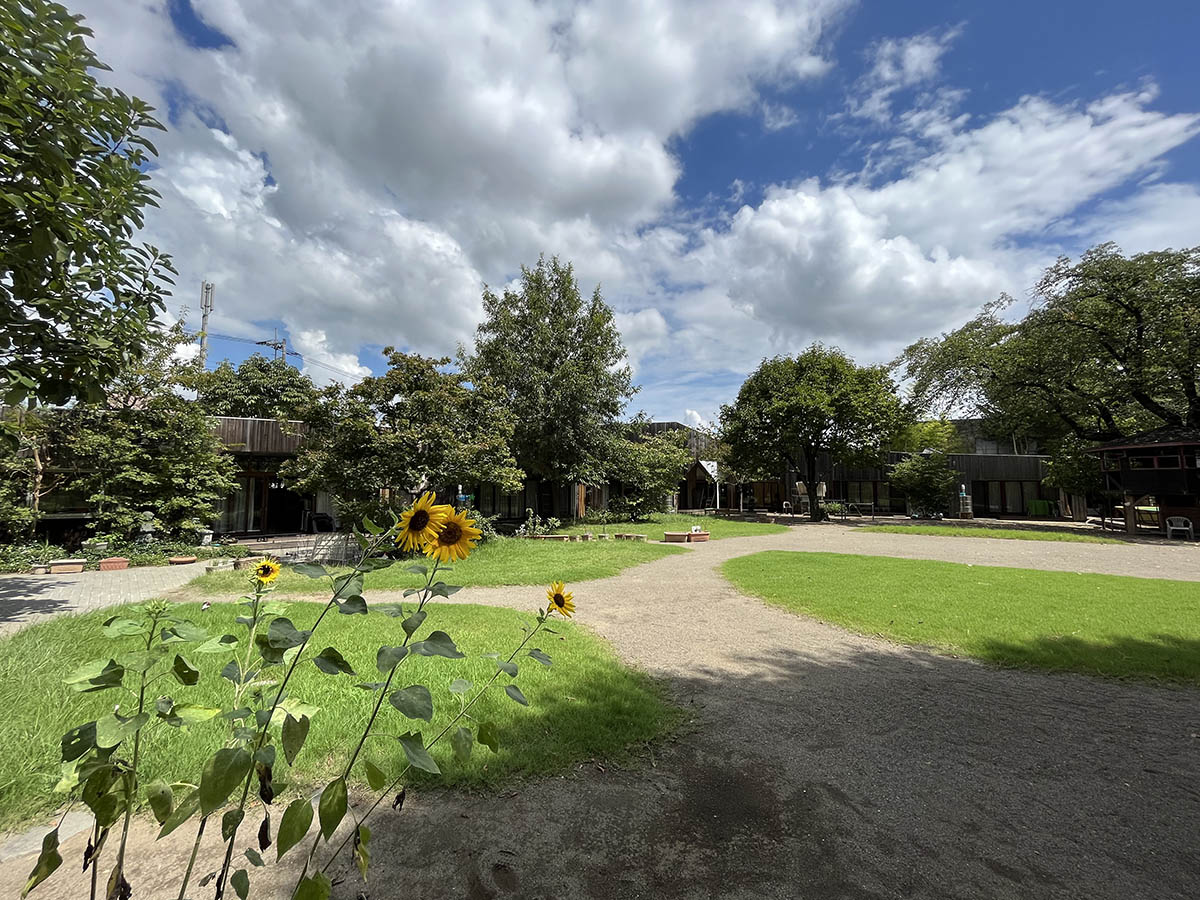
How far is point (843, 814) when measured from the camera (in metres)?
2.71

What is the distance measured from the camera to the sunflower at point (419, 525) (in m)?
1.54

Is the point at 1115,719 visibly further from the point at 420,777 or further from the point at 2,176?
the point at 2,176

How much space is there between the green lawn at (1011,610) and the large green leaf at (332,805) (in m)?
6.06

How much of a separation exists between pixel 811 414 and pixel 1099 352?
10121 millimetres

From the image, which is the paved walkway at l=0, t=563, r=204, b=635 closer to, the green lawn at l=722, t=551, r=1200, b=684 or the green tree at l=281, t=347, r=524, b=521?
the green tree at l=281, t=347, r=524, b=521

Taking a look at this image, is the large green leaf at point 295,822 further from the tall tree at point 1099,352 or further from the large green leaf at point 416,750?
the tall tree at point 1099,352

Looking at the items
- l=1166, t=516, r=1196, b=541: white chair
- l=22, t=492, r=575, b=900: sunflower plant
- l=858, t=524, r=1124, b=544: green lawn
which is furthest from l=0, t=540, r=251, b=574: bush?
l=1166, t=516, r=1196, b=541: white chair

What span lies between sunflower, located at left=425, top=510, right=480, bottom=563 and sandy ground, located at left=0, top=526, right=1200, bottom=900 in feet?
5.13

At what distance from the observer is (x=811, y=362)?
27.4 meters

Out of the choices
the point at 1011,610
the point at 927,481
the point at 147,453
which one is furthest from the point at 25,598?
the point at 927,481

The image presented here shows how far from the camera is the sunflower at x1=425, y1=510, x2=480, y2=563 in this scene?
155 cm

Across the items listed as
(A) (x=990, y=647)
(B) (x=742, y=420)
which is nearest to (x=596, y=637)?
(A) (x=990, y=647)

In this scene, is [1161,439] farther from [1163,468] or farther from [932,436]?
[932,436]

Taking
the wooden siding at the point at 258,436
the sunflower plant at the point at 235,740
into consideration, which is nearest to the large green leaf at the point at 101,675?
the sunflower plant at the point at 235,740
